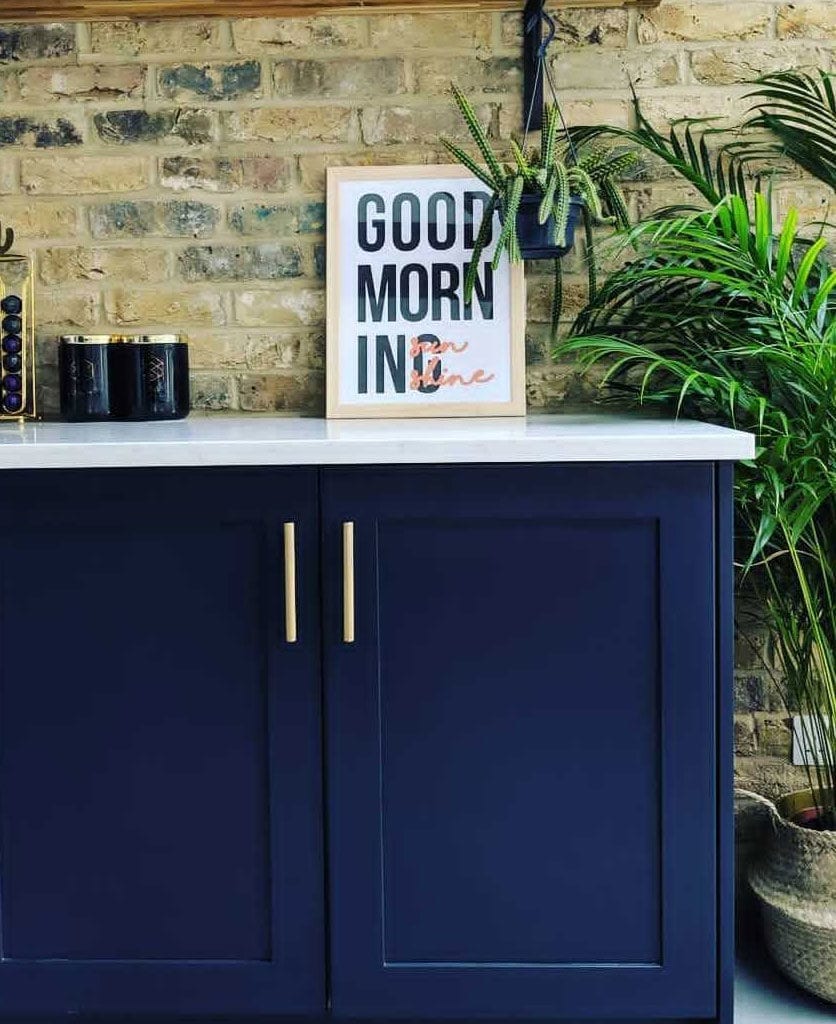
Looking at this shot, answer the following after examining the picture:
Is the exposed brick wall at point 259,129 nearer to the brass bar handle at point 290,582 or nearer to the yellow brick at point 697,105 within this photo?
the yellow brick at point 697,105

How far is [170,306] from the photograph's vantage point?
2227mm

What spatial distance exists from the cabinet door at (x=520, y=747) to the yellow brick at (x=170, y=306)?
→ 75cm

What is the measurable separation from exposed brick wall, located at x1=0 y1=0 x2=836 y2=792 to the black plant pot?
0.66 ft

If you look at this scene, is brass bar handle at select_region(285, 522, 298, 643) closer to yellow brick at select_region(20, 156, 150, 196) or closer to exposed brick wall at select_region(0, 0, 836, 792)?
exposed brick wall at select_region(0, 0, 836, 792)

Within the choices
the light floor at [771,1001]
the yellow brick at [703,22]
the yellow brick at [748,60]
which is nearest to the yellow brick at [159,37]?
the yellow brick at [703,22]

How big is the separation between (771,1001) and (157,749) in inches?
45.3

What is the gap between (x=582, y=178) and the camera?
1955mm

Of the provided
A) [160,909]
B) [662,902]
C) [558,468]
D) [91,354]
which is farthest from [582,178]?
[160,909]

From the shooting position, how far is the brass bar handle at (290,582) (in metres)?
1.62

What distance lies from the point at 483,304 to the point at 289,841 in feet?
3.58

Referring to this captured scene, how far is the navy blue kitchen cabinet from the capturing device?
64.7 inches

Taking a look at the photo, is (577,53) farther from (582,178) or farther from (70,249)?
(70,249)

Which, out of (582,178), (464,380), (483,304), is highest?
(582,178)

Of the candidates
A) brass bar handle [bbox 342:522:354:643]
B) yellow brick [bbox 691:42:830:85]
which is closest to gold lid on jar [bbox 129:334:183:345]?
brass bar handle [bbox 342:522:354:643]
